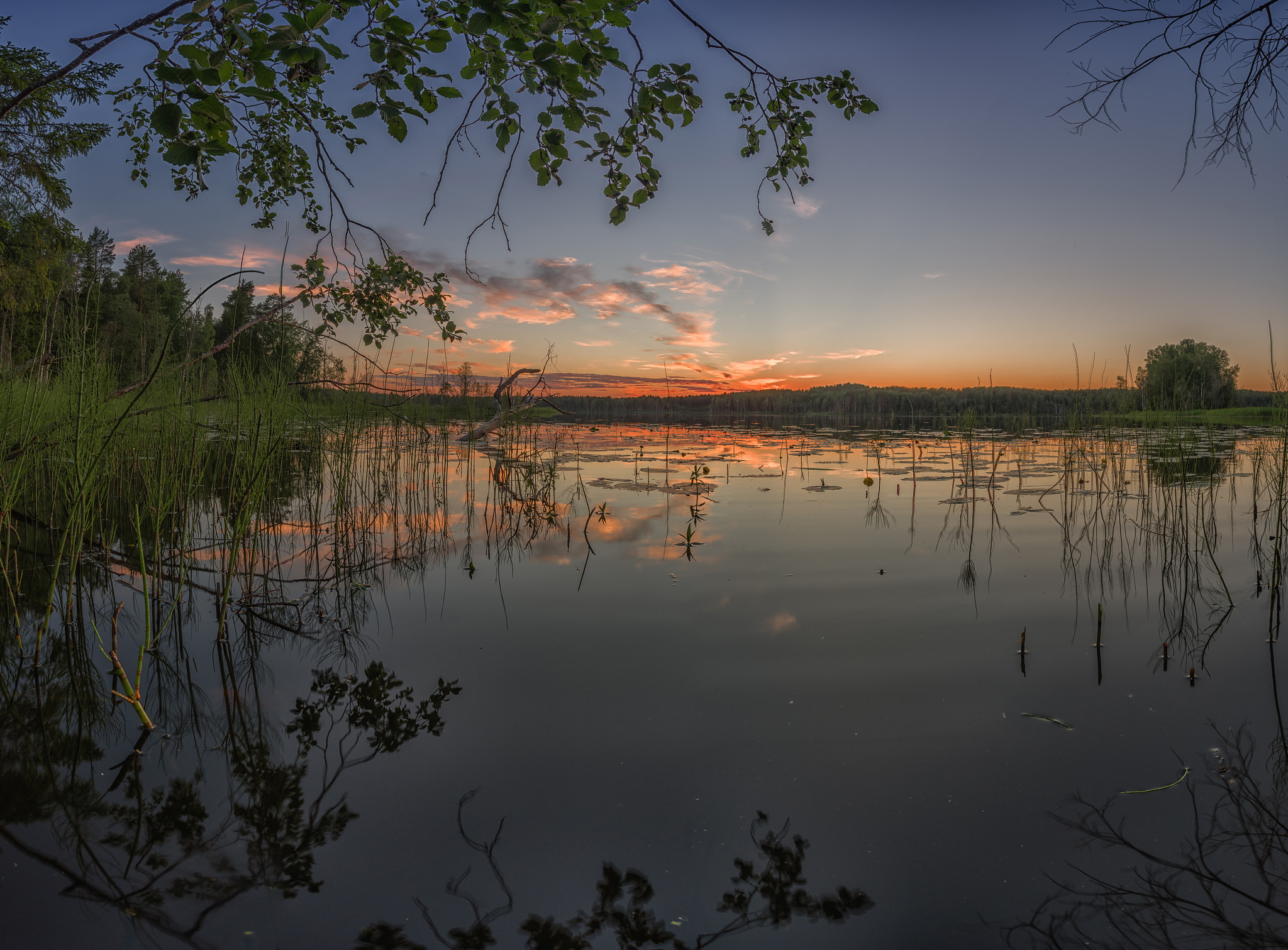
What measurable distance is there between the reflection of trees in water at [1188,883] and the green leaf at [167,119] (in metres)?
2.91

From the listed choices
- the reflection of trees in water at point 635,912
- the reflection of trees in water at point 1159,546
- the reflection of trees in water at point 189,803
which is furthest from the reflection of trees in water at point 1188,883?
the reflection of trees in water at point 189,803

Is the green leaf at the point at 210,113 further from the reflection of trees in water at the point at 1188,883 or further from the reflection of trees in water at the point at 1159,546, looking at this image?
the reflection of trees in water at the point at 1159,546

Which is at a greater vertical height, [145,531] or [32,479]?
[32,479]

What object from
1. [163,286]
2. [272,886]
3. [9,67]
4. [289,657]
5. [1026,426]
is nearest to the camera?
[272,886]

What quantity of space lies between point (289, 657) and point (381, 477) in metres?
5.47

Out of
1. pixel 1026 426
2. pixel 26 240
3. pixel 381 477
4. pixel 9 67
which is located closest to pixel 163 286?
pixel 26 240

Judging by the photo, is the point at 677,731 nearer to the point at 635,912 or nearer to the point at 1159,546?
the point at 635,912

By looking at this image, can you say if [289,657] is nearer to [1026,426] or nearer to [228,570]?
[228,570]

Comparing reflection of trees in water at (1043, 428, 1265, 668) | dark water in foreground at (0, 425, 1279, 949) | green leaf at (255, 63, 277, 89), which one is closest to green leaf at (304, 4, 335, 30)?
green leaf at (255, 63, 277, 89)

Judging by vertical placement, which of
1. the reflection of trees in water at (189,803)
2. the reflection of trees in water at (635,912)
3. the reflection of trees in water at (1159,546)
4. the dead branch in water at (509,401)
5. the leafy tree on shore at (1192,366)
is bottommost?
the reflection of trees in water at (635,912)

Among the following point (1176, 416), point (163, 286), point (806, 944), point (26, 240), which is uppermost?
point (163, 286)

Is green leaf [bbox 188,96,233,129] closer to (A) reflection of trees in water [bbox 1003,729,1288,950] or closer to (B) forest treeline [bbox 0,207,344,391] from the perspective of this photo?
(B) forest treeline [bbox 0,207,344,391]

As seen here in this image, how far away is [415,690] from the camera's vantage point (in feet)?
8.42

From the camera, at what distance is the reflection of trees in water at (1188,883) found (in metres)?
1.40
